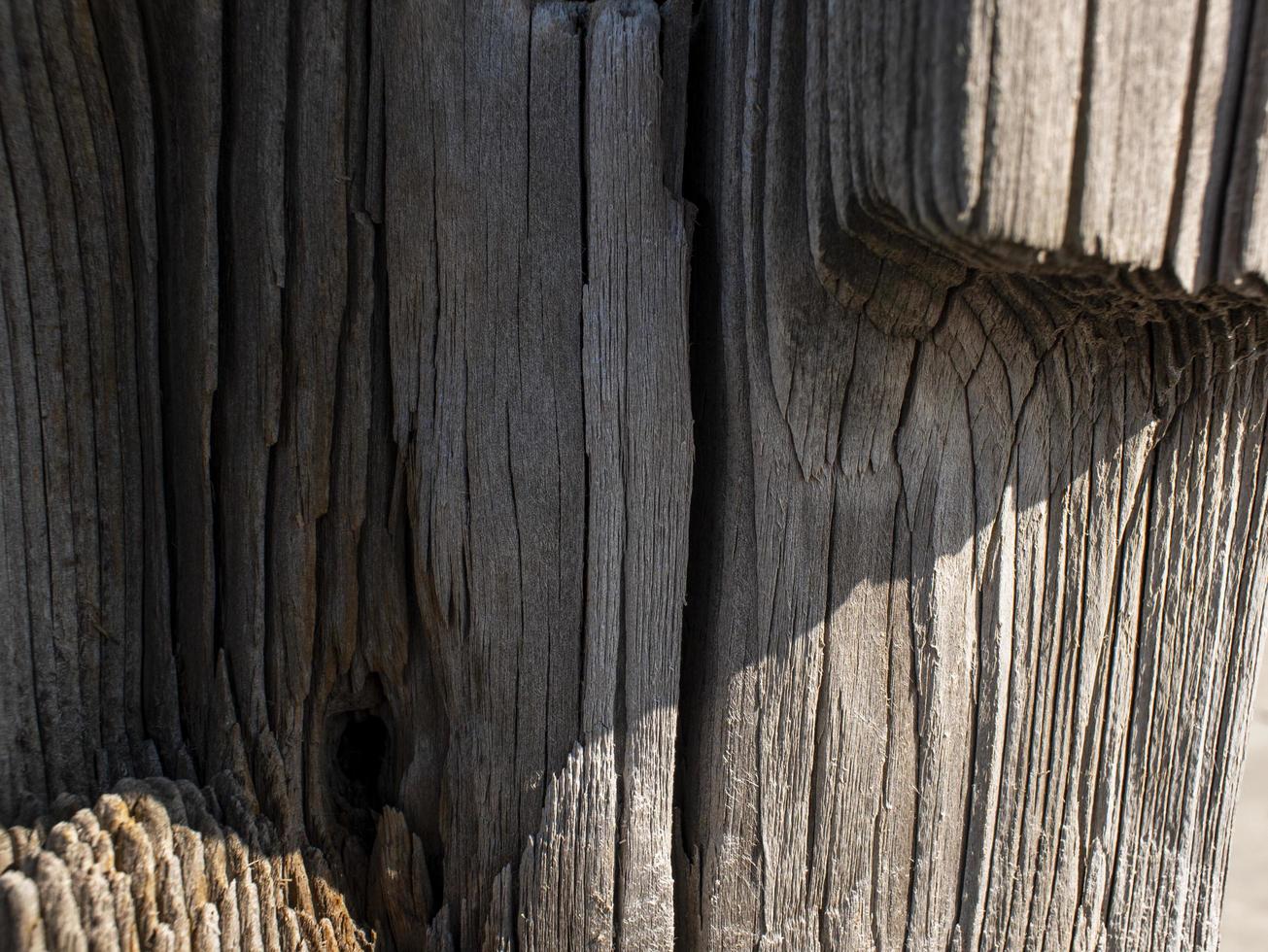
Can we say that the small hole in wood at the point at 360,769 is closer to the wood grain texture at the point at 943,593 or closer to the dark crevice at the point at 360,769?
the dark crevice at the point at 360,769

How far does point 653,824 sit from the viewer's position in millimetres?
1408

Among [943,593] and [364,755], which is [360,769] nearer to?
[364,755]

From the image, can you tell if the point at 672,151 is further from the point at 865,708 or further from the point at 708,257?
the point at 865,708

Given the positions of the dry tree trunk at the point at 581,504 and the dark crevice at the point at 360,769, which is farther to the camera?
the dark crevice at the point at 360,769

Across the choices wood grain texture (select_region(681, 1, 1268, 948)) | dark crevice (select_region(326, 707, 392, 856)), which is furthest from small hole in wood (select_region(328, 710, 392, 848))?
wood grain texture (select_region(681, 1, 1268, 948))

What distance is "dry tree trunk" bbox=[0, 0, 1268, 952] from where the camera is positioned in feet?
4.43

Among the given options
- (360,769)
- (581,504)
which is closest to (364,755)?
(360,769)

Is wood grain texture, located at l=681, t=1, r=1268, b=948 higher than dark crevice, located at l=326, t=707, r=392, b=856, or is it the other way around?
wood grain texture, located at l=681, t=1, r=1268, b=948

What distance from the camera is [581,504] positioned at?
141cm

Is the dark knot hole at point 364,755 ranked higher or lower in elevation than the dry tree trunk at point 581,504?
lower

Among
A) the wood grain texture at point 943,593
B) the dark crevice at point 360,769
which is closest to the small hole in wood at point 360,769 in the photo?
the dark crevice at point 360,769

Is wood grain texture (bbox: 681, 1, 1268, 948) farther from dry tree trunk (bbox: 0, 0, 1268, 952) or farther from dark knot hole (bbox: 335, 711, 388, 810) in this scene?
dark knot hole (bbox: 335, 711, 388, 810)

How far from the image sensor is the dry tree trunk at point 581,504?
1.35m

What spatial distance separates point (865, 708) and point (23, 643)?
1170 millimetres
